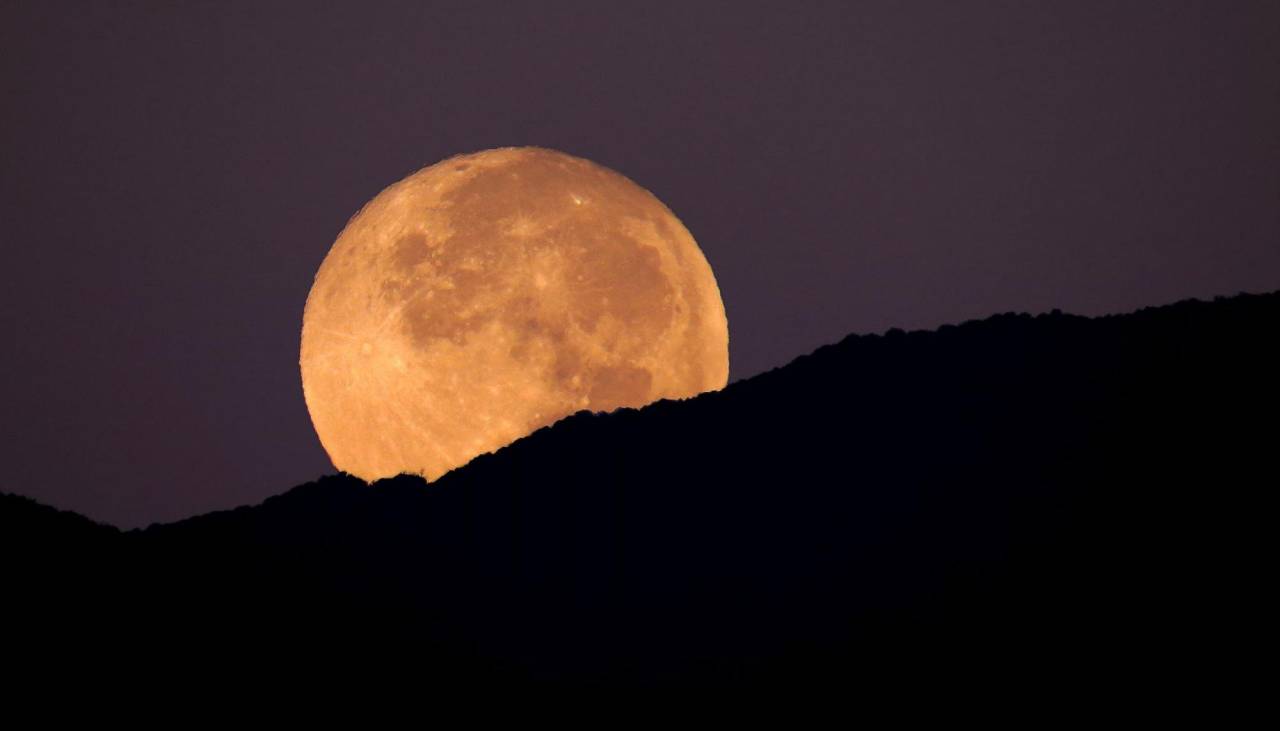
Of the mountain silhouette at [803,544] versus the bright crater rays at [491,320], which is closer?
the mountain silhouette at [803,544]

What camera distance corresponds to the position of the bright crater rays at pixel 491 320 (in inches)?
685

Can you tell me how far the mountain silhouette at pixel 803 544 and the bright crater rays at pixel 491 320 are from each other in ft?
7.17

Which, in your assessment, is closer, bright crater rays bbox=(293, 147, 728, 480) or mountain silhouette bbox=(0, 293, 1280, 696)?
mountain silhouette bbox=(0, 293, 1280, 696)

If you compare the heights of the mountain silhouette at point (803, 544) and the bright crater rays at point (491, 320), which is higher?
the bright crater rays at point (491, 320)

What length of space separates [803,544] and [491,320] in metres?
6.89

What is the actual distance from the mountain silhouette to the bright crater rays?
219cm

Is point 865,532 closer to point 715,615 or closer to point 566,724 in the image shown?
point 715,615

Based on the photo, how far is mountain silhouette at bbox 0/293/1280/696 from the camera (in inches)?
391

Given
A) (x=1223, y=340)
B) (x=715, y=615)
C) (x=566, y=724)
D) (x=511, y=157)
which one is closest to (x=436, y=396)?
(x=511, y=157)

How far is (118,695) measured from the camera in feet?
29.0

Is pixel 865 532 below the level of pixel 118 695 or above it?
above

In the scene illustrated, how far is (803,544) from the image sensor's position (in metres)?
12.1

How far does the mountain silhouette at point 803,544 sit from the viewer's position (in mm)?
9922

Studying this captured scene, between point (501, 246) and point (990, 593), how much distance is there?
31.2ft
